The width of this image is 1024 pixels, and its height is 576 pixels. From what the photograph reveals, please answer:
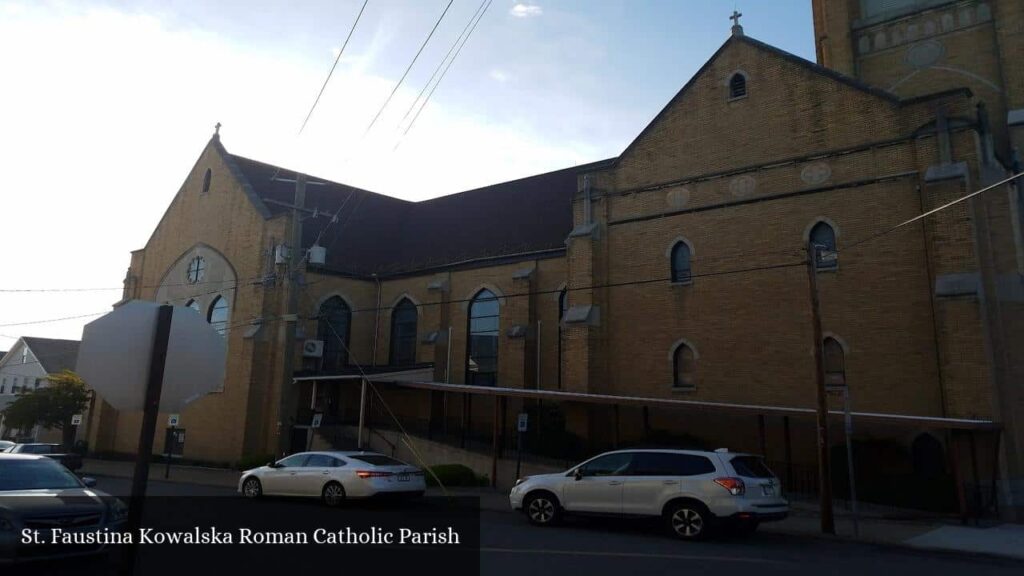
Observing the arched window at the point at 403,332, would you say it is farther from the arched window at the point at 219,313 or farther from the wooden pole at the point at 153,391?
the wooden pole at the point at 153,391

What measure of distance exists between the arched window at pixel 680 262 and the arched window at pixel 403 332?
46.3 ft

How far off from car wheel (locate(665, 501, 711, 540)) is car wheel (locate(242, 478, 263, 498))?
34.9ft

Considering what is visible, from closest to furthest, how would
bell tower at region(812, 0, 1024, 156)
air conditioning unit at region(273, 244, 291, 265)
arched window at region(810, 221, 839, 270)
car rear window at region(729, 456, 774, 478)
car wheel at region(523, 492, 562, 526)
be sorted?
car rear window at region(729, 456, 774, 478), car wheel at region(523, 492, 562, 526), arched window at region(810, 221, 839, 270), bell tower at region(812, 0, 1024, 156), air conditioning unit at region(273, 244, 291, 265)

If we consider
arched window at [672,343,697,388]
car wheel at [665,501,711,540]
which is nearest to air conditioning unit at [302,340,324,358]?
arched window at [672,343,697,388]

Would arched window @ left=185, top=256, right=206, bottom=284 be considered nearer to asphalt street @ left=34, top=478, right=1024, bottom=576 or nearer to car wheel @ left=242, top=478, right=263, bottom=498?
car wheel @ left=242, top=478, right=263, bottom=498

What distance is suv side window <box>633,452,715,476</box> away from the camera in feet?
41.4

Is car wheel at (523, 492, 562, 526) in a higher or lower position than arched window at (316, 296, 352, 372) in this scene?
lower

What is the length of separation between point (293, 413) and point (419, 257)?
9856 mm

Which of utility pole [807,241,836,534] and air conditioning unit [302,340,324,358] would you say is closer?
utility pole [807,241,836,534]

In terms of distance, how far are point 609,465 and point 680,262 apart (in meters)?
11.0

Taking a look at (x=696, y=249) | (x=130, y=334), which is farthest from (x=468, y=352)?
(x=130, y=334)

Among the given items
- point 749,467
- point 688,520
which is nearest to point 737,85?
point 749,467

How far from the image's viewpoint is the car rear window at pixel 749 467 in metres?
12.6

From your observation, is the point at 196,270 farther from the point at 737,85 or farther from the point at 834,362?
the point at 834,362
